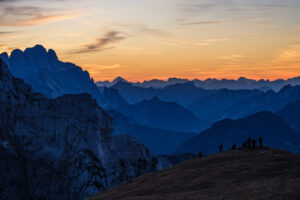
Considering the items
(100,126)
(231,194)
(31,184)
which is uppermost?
(231,194)

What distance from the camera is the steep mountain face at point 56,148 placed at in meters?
128

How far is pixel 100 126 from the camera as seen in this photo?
151500mm

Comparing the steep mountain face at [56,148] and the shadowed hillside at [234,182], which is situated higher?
the shadowed hillside at [234,182]

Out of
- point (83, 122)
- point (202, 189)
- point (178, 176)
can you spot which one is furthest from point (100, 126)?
point (202, 189)

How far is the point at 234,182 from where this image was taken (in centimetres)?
4169

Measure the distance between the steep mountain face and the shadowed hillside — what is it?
82.8 meters

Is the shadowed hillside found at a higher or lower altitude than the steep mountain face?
higher

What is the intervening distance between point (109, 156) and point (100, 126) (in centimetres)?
1325

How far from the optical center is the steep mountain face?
12825 cm

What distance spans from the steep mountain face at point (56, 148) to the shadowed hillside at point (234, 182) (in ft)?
272

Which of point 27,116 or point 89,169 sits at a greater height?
point 27,116

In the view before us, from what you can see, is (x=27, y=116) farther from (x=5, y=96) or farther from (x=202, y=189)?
(x=202, y=189)

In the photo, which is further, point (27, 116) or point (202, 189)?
point (27, 116)

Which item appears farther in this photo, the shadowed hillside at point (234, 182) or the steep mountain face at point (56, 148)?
the steep mountain face at point (56, 148)
